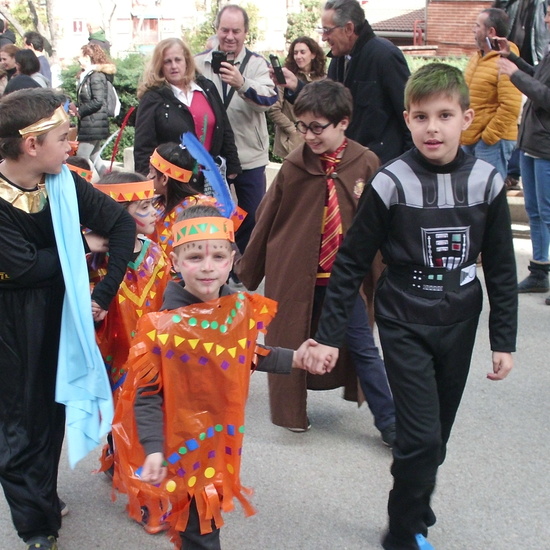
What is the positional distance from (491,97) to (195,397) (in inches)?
193

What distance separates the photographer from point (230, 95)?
6527 mm

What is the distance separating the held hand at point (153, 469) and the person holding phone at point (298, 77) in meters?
5.60

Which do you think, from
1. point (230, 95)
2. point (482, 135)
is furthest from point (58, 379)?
point (482, 135)

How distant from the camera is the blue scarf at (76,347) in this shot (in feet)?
10.1

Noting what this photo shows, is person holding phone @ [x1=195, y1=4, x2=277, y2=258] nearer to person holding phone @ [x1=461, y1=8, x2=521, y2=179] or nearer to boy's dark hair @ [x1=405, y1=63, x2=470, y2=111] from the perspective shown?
person holding phone @ [x1=461, y1=8, x2=521, y2=179]

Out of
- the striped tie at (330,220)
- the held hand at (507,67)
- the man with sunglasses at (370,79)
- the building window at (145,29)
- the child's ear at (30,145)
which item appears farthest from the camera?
the building window at (145,29)

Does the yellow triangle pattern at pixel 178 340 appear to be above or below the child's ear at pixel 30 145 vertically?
below

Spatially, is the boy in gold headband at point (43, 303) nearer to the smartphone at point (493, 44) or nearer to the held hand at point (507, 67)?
the held hand at point (507, 67)

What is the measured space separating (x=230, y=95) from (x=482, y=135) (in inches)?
84.0

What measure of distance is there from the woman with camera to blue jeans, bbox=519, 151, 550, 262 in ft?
7.95

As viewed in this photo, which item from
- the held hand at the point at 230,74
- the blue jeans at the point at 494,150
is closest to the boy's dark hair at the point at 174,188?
the held hand at the point at 230,74

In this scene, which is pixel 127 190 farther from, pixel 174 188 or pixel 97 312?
pixel 174 188

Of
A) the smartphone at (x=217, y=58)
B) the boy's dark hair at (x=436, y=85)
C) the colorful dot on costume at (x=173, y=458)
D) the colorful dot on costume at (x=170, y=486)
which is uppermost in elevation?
the smartphone at (x=217, y=58)

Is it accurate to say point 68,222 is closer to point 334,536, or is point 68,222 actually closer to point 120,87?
point 334,536
